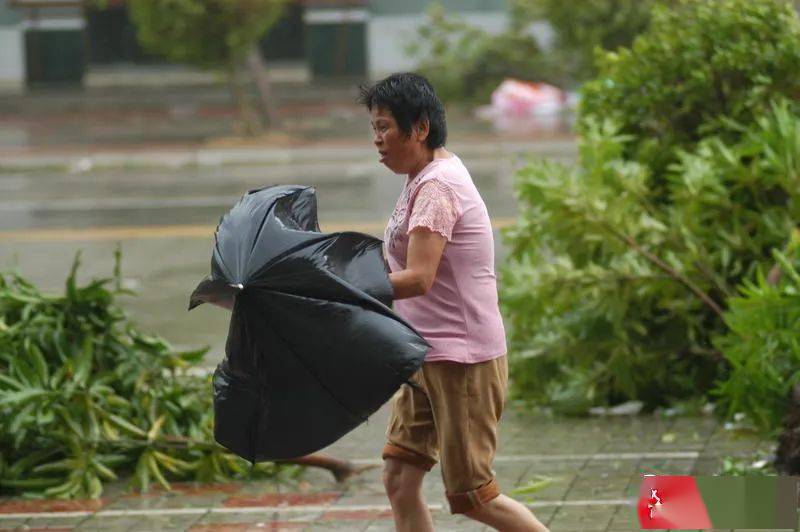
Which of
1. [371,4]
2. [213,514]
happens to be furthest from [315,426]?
[371,4]

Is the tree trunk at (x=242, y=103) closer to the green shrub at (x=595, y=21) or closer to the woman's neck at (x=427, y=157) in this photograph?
the green shrub at (x=595, y=21)

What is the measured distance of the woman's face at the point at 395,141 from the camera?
4.67 metres

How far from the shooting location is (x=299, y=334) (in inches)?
183

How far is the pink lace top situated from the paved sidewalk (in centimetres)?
120

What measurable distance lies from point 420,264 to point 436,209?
172 millimetres

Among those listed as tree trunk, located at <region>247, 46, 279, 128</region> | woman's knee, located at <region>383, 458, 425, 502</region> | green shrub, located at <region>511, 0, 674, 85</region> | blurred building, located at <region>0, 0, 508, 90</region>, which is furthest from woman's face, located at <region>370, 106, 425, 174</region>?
blurred building, located at <region>0, 0, 508, 90</region>

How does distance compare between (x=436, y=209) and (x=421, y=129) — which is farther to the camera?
(x=421, y=129)

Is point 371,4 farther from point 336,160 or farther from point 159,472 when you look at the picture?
point 159,472

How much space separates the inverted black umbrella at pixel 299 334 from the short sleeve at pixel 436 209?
0.17 metres

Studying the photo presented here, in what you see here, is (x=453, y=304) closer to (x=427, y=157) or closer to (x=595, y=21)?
(x=427, y=157)

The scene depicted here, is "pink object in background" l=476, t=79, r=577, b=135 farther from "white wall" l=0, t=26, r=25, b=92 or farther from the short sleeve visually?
the short sleeve

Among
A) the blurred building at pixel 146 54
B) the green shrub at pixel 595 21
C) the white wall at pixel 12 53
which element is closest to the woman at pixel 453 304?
the green shrub at pixel 595 21

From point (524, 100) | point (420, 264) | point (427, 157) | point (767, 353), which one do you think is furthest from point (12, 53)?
point (420, 264)

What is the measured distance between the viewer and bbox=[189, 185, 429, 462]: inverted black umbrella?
456 centimetres
